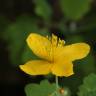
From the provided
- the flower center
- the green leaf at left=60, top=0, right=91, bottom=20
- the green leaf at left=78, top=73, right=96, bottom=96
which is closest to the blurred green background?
the green leaf at left=60, top=0, right=91, bottom=20

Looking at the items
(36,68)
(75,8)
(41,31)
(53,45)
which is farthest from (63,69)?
(75,8)

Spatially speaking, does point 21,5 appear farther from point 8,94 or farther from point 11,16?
point 8,94

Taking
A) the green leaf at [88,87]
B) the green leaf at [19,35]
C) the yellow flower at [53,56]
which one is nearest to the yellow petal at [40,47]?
the yellow flower at [53,56]

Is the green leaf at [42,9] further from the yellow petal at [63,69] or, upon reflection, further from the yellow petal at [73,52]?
the yellow petal at [63,69]

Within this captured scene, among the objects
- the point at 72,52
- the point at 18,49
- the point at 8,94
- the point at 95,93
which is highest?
the point at 72,52

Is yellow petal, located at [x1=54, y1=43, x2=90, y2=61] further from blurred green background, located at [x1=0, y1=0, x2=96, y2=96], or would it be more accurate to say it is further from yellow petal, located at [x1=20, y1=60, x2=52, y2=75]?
blurred green background, located at [x1=0, y1=0, x2=96, y2=96]

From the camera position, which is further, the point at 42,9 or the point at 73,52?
the point at 42,9

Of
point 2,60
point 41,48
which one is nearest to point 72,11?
point 2,60

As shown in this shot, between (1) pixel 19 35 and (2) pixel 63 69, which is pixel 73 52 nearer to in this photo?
(2) pixel 63 69

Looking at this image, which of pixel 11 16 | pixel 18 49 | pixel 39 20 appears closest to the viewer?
pixel 18 49
